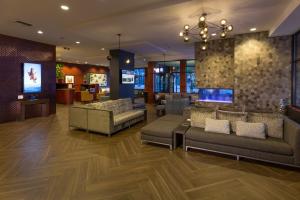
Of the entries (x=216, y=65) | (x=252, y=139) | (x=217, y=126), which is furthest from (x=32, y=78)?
(x=252, y=139)

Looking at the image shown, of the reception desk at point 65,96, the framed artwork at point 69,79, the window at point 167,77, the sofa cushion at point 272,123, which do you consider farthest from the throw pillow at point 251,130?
the framed artwork at point 69,79

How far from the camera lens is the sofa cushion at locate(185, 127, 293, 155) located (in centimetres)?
320

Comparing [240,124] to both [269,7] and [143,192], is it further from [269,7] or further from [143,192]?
[269,7]

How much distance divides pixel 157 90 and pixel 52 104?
7392mm

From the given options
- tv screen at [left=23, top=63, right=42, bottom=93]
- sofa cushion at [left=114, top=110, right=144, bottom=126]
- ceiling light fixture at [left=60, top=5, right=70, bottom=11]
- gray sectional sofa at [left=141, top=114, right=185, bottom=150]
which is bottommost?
gray sectional sofa at [left=141, top=114, right=185, bottom=150]

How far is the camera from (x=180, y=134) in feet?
14.0

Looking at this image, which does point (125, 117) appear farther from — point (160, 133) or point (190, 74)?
point (190, 74)

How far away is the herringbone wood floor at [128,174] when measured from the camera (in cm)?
249

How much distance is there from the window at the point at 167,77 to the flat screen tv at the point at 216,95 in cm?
524

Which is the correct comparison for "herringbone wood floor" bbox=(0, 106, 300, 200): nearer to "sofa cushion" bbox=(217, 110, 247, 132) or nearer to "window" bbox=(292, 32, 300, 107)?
"sofa cushion" bbox=(217, 110, 247, 132)

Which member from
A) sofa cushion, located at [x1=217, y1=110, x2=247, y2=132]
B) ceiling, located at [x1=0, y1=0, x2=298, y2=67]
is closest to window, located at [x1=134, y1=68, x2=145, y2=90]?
ceiling, located at [x1=0, y1=0, x2=298, y2=67]

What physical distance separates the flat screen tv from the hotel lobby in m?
0.04

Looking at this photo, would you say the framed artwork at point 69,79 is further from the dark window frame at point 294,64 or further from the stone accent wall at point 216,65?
the dark window frame at point 294,64

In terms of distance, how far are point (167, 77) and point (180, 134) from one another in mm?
9564
